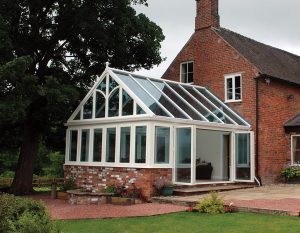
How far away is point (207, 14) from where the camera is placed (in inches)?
832

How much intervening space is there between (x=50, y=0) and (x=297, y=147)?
12973 millimetres

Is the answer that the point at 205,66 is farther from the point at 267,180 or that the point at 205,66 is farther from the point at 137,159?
the point at 137,159

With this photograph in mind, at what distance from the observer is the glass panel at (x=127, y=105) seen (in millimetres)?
14828

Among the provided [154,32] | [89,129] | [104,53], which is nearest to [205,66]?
[154,32]

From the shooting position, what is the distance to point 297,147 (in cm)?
1955

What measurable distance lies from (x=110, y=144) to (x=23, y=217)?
958 centimetres

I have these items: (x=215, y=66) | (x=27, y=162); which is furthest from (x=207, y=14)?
(x=27, y=162)

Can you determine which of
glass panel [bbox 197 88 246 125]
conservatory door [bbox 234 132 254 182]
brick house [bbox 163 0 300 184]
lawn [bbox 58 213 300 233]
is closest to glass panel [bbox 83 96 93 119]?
glass panel [bbox 197 88 246 125]

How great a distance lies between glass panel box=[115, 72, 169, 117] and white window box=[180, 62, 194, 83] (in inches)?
237

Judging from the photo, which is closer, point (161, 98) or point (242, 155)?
point (161, 98)

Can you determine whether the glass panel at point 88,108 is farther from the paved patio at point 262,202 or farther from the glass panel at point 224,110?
the glass panel at point 224,110

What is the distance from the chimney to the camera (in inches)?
829

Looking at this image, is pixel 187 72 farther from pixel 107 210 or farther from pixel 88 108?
pixel 107 210

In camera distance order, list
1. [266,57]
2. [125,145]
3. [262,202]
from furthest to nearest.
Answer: [266,57] → [125,145] → [262,202]
